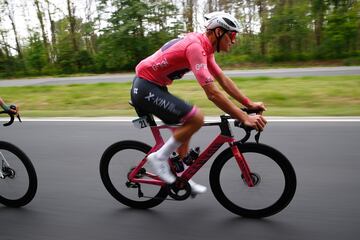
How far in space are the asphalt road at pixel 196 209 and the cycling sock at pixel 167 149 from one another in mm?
588

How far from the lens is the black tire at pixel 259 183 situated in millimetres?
3193

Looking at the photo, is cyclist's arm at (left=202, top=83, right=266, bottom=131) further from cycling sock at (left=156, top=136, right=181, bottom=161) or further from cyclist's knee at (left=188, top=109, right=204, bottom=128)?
cycling sock at (left=156, top=136, right=181, bottom=161)

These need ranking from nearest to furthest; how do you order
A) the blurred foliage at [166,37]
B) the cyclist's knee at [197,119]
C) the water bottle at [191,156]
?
the cyclist's knee at [197,119]
the water bottle at [191,156]
the blurred foliage at [166,37]

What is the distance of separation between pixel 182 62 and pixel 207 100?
578 centimetres

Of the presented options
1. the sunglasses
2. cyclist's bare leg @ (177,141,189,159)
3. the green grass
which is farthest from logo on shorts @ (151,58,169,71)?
the green grass

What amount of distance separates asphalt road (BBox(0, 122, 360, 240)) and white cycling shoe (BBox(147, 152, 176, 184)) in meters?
0.39

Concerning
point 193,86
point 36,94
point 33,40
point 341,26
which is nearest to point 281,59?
point 341,26

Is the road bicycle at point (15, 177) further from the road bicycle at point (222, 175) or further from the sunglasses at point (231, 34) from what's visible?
the sunglasses at point (231, 34)

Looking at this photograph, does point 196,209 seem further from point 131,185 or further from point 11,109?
point 11,109

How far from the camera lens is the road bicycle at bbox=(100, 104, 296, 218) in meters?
3.23

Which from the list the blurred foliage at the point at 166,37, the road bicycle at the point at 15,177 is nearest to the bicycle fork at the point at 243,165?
the road bicycle at the point at 15,177

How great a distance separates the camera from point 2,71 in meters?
26.5

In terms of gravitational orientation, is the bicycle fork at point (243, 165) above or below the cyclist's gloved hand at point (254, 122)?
below

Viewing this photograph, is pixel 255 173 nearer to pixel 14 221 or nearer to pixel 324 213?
pixel 324 213
